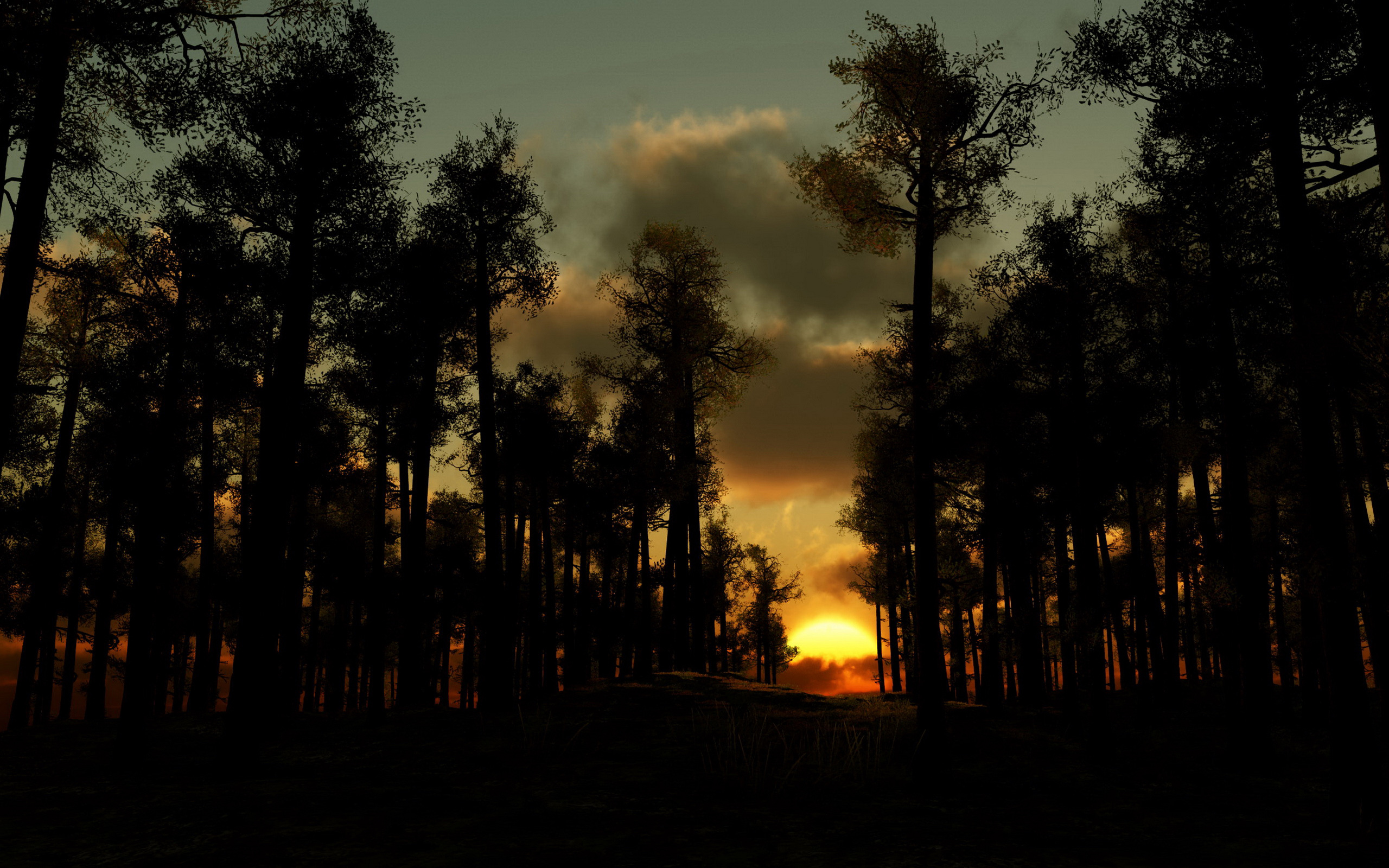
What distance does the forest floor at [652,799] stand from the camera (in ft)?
21.9

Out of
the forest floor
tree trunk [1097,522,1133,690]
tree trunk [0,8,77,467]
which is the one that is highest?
tree trunk [0,8,77,467]

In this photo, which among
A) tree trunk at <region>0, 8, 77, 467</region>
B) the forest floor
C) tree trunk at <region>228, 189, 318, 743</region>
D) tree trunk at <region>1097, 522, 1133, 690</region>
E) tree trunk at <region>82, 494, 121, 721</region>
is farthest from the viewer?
tree trunk at <region>1097, 522, 1133, 690</region>

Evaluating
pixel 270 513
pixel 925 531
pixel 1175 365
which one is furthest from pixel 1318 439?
pixel 270 513

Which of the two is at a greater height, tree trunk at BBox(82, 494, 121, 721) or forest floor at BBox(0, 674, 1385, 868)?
tree trunk at BBox(82, 494, 121, 721)

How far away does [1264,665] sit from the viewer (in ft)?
44.5

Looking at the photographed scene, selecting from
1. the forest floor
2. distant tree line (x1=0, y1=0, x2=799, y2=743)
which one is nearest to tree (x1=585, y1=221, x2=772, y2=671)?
distant tree line (x1=0, y1=0, x2=799, y2=743)

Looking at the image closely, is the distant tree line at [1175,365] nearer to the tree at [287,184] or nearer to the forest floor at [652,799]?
the forest floor at [652,799]

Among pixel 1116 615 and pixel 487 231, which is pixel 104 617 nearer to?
pixel 487 231

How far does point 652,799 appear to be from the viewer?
28.9 feet

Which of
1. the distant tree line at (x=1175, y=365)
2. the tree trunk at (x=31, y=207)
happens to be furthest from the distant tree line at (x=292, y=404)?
the distant tree line at (x=1175, y=365)

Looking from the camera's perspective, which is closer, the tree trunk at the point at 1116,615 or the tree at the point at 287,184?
the tree at the point at 287,184

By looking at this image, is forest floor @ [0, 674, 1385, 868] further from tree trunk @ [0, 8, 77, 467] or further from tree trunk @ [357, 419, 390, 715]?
tree trunk @ [0, 8, 77, 467]

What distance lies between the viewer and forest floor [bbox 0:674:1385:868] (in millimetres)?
6672

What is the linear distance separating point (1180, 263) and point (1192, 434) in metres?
3.59
